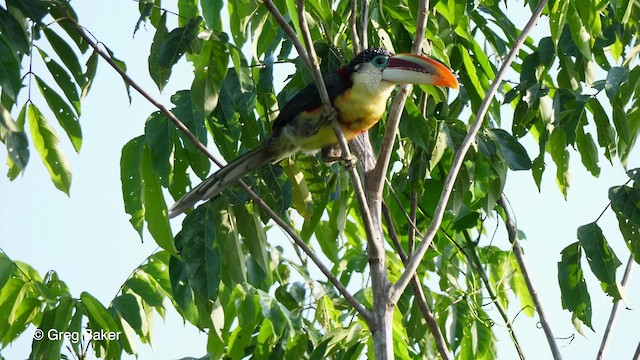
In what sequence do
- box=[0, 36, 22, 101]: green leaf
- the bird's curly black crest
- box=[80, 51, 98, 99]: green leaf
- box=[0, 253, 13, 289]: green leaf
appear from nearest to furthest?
box=[0, 36, 22, 101]: green leaf, box=[80, 51, 98, 99]: green leaf, box=[0, 253, 13, 289]: green leaf, the bird's curly black crest

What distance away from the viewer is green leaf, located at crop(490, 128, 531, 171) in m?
3.40

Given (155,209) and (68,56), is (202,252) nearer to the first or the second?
(155,209)

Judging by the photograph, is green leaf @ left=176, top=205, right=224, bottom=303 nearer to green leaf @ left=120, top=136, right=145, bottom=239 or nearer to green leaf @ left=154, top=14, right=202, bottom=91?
green leaf @ left=120, top=136, right=145, bottom=239

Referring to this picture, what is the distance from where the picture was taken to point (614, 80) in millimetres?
3316

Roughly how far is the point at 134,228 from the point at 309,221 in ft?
2.47

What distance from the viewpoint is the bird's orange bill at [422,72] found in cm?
336

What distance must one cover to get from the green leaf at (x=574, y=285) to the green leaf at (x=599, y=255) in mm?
80

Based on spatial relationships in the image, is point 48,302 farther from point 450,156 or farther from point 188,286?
point 450,156

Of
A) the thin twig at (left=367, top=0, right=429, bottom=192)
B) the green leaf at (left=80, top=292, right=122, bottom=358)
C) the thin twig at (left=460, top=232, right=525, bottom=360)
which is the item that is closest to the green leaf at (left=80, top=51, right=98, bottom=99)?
the green leaf at (left=80, top=292, right=122, bottom=358)

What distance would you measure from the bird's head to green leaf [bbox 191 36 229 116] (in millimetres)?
764

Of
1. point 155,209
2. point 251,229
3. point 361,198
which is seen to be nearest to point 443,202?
point 361,198

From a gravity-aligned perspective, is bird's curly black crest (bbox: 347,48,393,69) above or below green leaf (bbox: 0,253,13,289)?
above

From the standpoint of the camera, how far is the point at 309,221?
3619 mm

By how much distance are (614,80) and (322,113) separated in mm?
1151
